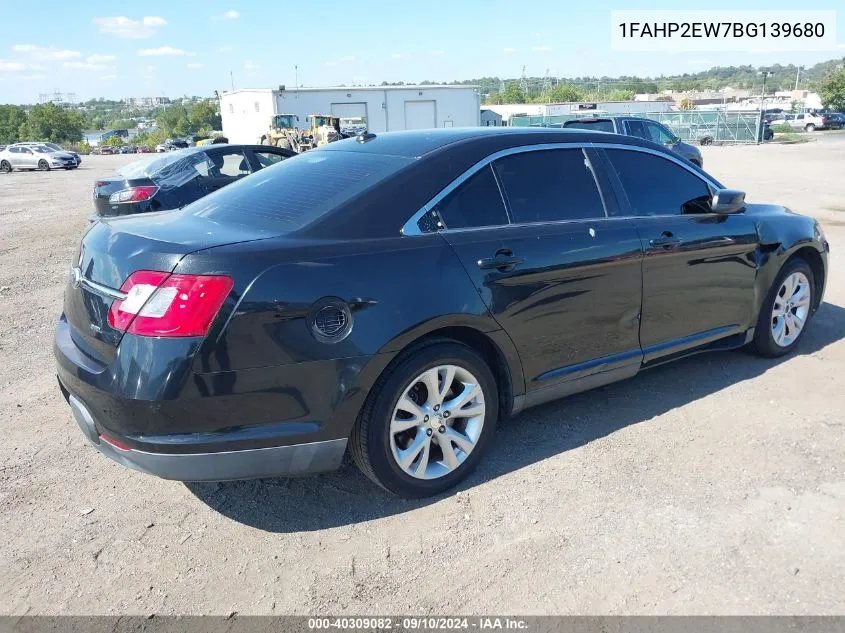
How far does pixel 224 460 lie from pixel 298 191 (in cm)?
141

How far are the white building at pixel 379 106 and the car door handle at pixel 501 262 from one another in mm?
55663

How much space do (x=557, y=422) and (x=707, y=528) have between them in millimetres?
1208

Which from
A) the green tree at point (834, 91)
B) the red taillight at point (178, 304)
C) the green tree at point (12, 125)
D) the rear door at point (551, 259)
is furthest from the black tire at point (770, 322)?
the green tree at point (12, 125)

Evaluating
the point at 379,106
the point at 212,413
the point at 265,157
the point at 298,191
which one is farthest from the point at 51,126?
the point at 212,413

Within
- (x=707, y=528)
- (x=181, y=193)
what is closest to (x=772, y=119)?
(x=181, y=193)

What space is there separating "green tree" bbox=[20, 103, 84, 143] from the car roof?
95.2 metres

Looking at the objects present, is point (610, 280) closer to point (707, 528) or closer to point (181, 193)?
point (707, 528)

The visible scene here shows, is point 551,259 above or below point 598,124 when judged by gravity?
below

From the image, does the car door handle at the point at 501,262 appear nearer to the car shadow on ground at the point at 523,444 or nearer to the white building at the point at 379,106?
the car shadow on ground at the point at 523,444

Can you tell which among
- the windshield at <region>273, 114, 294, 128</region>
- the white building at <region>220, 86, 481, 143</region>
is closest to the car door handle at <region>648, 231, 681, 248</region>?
the windshield at <region>273, 114, 294, 128</region>

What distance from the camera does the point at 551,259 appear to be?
3.55 meters

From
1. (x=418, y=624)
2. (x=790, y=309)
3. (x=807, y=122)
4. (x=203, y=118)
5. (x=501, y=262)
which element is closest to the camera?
(x=418, y=624)

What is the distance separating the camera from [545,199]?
12.1 feet

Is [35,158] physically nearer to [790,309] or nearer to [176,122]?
[790,309]
